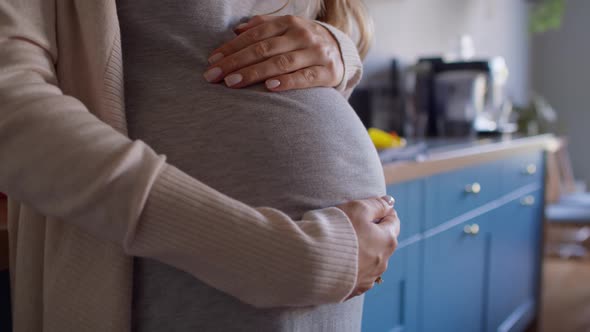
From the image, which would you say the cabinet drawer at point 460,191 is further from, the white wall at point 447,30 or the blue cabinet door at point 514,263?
the white wall at point 447,30

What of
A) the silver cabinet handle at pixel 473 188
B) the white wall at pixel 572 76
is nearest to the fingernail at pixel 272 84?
the silver cabinet handle at pixel 473 188

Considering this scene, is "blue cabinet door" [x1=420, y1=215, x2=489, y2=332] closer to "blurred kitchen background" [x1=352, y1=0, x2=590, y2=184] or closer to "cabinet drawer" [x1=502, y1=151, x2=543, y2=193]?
"cabinet drawer" [x1=502, y1=151, x2=543, y2=193]

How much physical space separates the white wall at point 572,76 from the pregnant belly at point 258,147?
13.8 feet

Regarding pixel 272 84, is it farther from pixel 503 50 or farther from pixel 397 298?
pixel 503 50

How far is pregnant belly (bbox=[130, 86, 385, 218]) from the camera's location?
614 millimetres

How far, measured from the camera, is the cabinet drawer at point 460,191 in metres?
1.50

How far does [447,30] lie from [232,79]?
2.67 meters

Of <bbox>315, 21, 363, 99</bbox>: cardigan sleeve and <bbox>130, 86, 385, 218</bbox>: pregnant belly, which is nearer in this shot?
<bbox>130, 86, 385, 218</bbox>: pregnant belly

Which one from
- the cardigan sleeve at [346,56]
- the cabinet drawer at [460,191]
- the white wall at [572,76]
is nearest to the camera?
the cardigan sleeve at [346,56]

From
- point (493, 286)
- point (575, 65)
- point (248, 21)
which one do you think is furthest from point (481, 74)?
point (575, 65)

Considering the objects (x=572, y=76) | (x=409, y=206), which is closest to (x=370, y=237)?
(x=409, y=206)

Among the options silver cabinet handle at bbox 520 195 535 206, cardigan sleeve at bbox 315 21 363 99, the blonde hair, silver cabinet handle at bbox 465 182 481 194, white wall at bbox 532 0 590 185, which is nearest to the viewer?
cardigan sleeve at bbox 315 21 363 99

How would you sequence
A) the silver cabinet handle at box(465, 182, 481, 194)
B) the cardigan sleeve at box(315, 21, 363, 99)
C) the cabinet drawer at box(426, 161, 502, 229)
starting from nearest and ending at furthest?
the cardigan sleeve at box(315, 21, 363, 99) → the cabinet drawer at box(426, 161, 502, 229) → the silver cabinet handle at box(465, 182, 481, 194)

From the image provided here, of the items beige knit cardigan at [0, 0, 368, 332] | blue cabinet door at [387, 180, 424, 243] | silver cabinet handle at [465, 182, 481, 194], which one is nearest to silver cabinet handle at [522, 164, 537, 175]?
silver cabinet handle at [465, 182, 481, 194]
